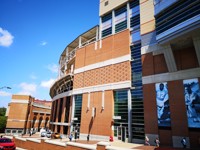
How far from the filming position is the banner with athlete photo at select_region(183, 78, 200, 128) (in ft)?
62.5

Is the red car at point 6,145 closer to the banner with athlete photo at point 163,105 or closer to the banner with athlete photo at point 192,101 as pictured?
the banner with athlete photo at point 163,105

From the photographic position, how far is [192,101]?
19.8 metres

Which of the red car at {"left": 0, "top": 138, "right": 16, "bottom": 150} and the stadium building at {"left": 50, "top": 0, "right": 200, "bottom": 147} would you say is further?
the stadium building at {"left": 50, "top": 0, "right": 200, "bottom": 147}

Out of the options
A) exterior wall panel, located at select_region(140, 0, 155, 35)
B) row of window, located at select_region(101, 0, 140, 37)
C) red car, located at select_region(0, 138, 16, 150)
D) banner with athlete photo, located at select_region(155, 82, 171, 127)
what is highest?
row of window, located at select_region(101, 0, 140, 37)

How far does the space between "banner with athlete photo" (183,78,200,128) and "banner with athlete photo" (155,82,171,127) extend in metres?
2.48

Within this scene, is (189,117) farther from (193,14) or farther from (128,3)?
(128,3)

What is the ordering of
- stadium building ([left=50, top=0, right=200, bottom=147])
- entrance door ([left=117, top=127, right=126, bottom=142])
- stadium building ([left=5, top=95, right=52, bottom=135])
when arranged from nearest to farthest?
stadium building ([left=50, top=0, right=200, bottom=147]), entrance door ([left=117, top=127, right=126, bottom=142]), stadium building ([left=5, top=95, right=52, bottom=135])

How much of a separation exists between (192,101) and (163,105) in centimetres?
369

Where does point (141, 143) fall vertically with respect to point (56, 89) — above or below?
below

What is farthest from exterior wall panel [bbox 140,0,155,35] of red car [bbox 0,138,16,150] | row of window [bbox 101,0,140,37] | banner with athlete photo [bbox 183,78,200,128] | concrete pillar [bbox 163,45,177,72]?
red car [bbox 0,138,16,150]

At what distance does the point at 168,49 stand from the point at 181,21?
395 cm

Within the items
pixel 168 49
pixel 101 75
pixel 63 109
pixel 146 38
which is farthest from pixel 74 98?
pixel 168 49

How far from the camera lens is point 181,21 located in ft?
62.4

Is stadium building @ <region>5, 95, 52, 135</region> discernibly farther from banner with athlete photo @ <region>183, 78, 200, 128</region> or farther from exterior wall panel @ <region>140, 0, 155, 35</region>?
banner with athlete photo @ <region>183, 78, 200, 128</region>
